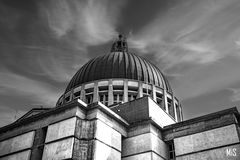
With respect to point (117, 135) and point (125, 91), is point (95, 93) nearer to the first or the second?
point (125, 91)

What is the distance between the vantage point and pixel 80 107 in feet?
59.7

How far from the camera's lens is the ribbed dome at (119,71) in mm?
36969

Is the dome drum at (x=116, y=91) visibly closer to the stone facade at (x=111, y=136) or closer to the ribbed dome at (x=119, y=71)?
the ribbed dome at (x=119, y=71)

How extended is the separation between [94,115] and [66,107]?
6.47 feet

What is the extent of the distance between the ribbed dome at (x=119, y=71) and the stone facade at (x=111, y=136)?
50.6 feet

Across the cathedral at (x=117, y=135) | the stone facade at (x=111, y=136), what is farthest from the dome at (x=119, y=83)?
the stone facade at (x=111, y=136)

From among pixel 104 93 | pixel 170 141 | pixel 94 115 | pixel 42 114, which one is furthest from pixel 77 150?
pixel 104 93

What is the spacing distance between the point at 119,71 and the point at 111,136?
62.8ft

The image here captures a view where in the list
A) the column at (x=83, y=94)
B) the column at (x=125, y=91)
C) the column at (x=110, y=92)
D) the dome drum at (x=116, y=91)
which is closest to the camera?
the column at (x=110, y=92)

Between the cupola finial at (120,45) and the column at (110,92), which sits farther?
the cupola finial at (120,45)

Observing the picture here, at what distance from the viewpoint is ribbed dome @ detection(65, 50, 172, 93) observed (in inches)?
1455

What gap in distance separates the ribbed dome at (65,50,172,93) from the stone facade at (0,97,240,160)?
50.6 feet

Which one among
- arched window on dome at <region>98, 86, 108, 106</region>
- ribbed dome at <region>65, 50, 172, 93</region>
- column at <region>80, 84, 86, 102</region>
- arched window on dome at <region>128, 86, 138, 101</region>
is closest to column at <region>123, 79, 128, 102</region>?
arched window on dome at <region>128, 86, 138, 101</region>

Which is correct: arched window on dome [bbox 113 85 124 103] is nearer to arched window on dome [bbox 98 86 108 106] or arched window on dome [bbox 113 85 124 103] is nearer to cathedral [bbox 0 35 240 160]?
arched window on dome [bbox 98 86 108 106]
